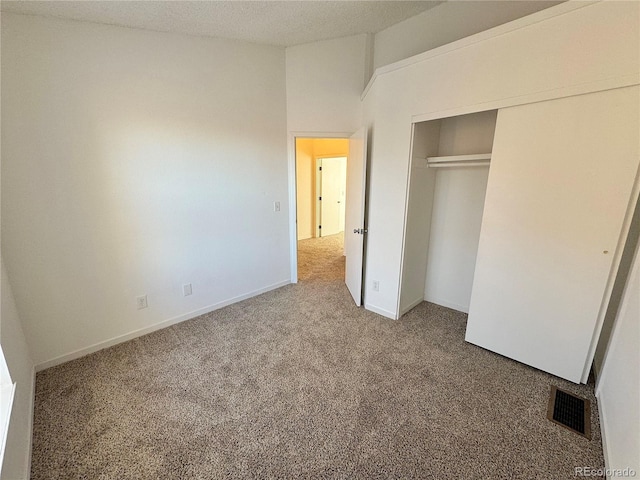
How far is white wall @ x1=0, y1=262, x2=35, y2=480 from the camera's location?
4.05 feet

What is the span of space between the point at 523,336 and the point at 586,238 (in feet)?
2.71

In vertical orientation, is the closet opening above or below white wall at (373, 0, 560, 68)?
below

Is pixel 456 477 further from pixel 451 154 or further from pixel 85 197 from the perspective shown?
pixel 85 197

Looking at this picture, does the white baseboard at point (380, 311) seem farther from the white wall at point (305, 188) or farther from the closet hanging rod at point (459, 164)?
the white wall at point (305, 188)

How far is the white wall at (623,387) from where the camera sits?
4.08 feet

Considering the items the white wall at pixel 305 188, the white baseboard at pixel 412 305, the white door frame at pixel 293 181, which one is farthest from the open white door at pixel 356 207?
the white wall at pixel 305 188

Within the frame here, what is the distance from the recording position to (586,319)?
179cm

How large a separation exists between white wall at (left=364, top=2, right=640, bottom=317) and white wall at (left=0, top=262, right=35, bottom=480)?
8.57 feet

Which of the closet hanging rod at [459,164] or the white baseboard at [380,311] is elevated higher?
the closet hanging rod at [459,164]

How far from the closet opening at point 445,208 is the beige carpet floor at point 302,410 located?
1.74 ft

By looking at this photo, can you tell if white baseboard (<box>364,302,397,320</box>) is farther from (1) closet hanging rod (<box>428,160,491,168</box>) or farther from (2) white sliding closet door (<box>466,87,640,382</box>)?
(1) closet hanging rod (<box>428,160,491,168</box>)

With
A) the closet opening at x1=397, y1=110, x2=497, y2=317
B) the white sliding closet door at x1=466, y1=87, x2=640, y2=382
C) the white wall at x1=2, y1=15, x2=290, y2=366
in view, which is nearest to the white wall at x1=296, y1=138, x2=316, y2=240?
the white wall at x1=2, y1=15, x2=290, y2=366

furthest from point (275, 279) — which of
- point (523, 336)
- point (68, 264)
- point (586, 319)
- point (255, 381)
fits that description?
point (586, 319)

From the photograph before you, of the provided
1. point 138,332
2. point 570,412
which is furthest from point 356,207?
point 138,332
